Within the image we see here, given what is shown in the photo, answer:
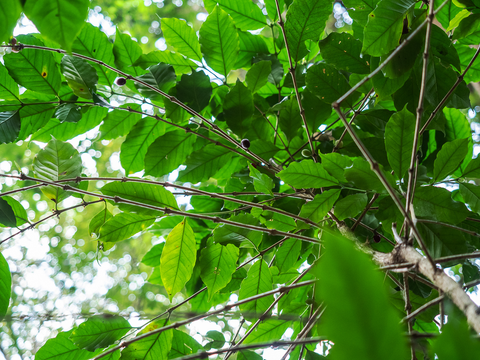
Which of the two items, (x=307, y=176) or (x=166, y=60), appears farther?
(x=166, y=60)

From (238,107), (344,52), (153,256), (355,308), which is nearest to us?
(355,308)

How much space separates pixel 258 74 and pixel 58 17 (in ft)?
1.86

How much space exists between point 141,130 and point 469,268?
1.03m

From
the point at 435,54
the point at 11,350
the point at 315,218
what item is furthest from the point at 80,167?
the point at 11,350

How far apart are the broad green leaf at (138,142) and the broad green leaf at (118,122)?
0.21 feet

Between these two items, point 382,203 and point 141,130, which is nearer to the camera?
point 382,203

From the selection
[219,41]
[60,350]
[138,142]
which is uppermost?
[219,41]

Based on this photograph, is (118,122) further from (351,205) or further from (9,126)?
(351,205)

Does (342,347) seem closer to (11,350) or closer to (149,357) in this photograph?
(149,357)

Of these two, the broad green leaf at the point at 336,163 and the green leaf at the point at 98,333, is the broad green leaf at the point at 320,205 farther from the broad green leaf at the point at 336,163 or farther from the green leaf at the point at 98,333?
the green leaf at the point at 98,333

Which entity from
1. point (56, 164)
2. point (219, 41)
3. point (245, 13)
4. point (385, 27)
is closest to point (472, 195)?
point (385, 27)

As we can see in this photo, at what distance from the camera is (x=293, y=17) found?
832 millimetres

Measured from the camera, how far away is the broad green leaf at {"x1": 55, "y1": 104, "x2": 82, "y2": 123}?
912mm

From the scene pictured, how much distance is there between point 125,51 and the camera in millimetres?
1005
